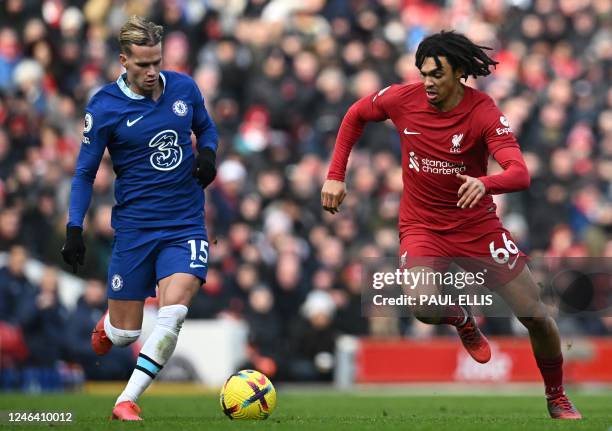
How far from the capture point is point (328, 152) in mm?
21359

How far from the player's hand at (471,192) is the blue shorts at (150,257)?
7.05 ft

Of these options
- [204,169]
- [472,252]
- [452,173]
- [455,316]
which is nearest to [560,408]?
[455,316]

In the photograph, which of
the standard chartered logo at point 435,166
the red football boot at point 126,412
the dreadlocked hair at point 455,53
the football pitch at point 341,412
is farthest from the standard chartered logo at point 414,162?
the red football boot at point 126,412

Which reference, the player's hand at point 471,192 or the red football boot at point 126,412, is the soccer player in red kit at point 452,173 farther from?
the red football boot at point 126,412

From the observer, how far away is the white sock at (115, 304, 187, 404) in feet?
33.8

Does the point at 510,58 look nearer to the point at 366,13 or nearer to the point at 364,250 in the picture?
the point at 366,13

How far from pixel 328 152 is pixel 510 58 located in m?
3.95

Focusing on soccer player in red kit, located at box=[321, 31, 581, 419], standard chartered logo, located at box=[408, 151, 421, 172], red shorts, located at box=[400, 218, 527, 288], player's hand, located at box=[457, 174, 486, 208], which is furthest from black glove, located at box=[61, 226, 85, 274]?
player's hand, located at box=[457, 174, 486, 208]

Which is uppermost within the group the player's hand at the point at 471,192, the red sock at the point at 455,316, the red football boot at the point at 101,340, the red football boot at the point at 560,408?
the player's hand at the point at 471,192

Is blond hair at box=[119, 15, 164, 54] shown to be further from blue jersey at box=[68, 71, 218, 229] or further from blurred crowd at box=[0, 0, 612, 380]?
blurred crowd at box=[0, 0, 612, 380]

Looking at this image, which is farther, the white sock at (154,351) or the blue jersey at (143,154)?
the blue jersey at (143,154)

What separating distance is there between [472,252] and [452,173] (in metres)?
0.61

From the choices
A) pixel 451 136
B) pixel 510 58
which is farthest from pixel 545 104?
pixel 451 136

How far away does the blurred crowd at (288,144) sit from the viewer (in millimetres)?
18781
